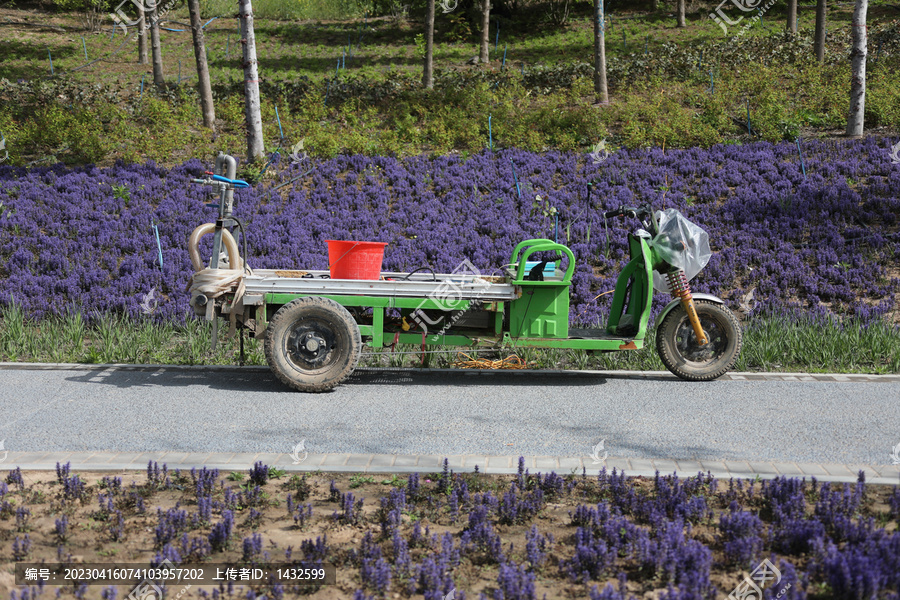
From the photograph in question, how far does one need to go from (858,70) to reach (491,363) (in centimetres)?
1144

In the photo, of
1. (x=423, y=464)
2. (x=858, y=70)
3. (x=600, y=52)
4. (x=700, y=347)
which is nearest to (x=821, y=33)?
(x=858, y=70)

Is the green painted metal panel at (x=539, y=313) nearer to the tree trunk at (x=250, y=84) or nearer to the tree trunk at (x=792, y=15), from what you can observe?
the tree trunk at (x=250, y=84)

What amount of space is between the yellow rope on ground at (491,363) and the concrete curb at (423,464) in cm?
262

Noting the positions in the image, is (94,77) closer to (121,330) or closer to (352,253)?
A: (121,330)

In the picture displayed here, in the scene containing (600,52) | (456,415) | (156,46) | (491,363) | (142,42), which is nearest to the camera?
(456,415)

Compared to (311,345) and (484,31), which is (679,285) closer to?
(311,345)

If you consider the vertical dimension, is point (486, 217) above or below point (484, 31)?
below

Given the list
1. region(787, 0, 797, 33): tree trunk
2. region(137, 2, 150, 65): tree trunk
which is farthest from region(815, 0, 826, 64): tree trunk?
region(137, 2, 150, 65): tree trunk

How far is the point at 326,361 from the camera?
22.0 ft

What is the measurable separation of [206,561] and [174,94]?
18.8 meters

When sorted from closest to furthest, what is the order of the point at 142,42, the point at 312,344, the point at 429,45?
the point at 312,344, the point at 429,45, the point at 142,42

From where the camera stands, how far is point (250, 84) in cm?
1404

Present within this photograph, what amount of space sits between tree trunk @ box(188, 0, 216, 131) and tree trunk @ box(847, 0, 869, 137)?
12991 mm

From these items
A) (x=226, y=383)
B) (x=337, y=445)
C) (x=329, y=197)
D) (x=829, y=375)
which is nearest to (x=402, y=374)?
(x=226, y=383)
